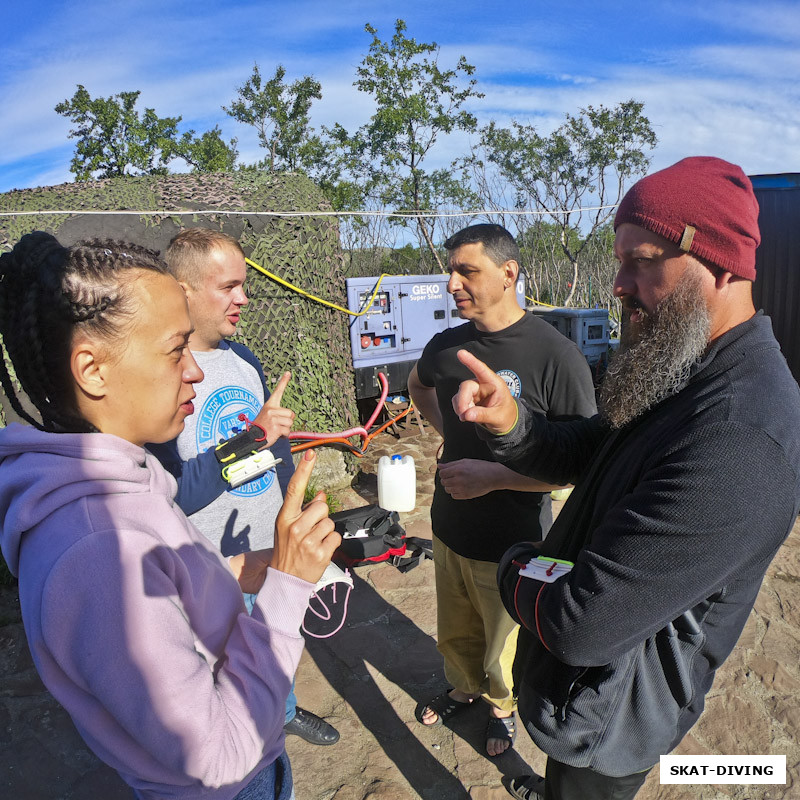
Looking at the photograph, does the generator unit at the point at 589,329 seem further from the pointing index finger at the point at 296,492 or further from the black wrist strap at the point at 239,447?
the pointing index finger at the point at 296,492

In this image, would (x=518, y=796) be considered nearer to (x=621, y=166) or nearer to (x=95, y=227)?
(x=95, y=227)

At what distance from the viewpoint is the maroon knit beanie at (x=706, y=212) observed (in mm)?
1363

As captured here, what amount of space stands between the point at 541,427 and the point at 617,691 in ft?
2.45

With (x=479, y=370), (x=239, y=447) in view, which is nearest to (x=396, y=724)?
(x=239, y=447)

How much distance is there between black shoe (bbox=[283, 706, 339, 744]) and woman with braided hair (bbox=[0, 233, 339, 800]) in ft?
5.66

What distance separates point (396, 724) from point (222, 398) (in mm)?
1880

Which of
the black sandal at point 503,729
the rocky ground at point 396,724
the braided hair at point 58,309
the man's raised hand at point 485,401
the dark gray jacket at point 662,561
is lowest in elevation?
the rocky ground at point 396,724

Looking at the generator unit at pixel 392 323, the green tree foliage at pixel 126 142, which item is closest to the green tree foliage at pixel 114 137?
the green tree foliage at pixel 126 142

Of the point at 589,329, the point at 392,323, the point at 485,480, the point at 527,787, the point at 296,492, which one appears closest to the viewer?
the point at 296,492

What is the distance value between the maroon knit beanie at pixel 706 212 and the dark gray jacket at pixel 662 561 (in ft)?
0.60

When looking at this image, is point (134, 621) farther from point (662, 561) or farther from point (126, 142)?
point (126, 142)

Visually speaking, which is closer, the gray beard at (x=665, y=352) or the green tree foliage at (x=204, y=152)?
the gray beard at (x=665, y=352)

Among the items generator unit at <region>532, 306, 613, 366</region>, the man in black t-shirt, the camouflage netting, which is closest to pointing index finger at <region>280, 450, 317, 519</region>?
the man in black t-shirt

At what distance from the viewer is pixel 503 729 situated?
2.70 meters
